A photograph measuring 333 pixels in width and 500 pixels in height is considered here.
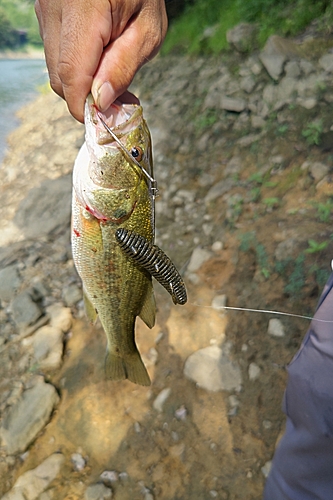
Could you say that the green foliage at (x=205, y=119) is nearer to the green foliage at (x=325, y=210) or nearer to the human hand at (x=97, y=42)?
the green foliage at (x=325, y=210)

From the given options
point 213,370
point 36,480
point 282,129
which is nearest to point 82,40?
point 213,370

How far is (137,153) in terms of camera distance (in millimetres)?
1692

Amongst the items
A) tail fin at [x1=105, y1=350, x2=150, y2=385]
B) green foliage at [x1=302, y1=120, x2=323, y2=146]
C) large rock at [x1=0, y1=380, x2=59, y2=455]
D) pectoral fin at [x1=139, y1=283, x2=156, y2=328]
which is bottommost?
large rock at [x1=0, y1=380, x2=59, y2=455]

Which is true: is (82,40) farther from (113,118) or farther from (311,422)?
(311,422)

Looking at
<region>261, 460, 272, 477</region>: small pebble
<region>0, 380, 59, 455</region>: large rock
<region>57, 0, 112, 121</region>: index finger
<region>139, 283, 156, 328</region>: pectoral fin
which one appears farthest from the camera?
<region>0, 380, 59, 455</region>: large rock

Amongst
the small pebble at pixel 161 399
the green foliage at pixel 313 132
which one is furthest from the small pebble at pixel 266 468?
the green foliage at pixel 313 132

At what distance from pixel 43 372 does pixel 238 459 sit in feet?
6.06

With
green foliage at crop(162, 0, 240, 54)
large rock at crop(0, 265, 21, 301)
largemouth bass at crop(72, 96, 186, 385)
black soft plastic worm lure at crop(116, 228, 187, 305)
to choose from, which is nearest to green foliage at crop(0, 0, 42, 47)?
green foliage at crop(162, 0, 240, 54)

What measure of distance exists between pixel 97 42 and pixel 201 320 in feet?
7.81

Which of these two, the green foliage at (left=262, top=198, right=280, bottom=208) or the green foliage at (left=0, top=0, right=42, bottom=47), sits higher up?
the green foliage at (left=0, top=0, right=42, bottom=47)

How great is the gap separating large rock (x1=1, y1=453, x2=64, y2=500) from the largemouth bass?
4.75 ft

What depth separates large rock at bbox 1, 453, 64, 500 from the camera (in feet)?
8.95

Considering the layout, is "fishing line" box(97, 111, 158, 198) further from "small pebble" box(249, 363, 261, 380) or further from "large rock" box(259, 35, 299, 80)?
"large rock" box(259, 35, 299, 80)

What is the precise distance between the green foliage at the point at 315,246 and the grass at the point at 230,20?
354cm
